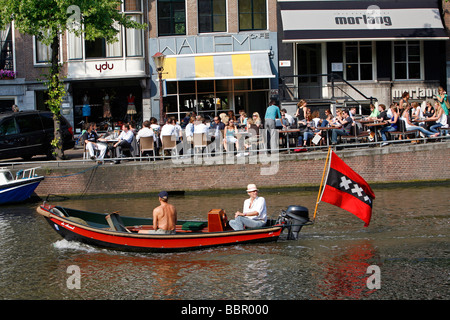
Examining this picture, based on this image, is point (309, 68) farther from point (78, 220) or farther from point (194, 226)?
point (78, 220)

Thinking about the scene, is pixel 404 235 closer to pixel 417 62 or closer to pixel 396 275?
pixel 396 275

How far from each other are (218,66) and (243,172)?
9.54 metres

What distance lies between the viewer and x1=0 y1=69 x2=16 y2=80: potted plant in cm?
3148

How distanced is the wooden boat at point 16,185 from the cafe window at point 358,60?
16.5 m

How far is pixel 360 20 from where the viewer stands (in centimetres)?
3095

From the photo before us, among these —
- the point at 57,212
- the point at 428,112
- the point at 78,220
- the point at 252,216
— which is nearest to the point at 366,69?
the point at 428,112

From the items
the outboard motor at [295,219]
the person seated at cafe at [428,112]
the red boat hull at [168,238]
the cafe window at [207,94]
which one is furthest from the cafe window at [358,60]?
the red boat hull at [168,238]

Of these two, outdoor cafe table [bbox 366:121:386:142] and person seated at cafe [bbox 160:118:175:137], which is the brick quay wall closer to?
outdoor cafe table [bbox 366:121:386:142]

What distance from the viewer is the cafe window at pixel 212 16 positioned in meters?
31.5

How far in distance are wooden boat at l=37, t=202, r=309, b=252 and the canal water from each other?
0.23 m

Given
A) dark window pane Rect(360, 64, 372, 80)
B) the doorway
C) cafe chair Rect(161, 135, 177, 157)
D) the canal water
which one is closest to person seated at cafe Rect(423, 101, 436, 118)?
the canal water

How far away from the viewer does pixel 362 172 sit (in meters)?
22.2

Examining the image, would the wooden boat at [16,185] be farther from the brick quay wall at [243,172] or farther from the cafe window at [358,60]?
the cafe window at [358,60]

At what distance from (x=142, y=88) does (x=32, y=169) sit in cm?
1023
